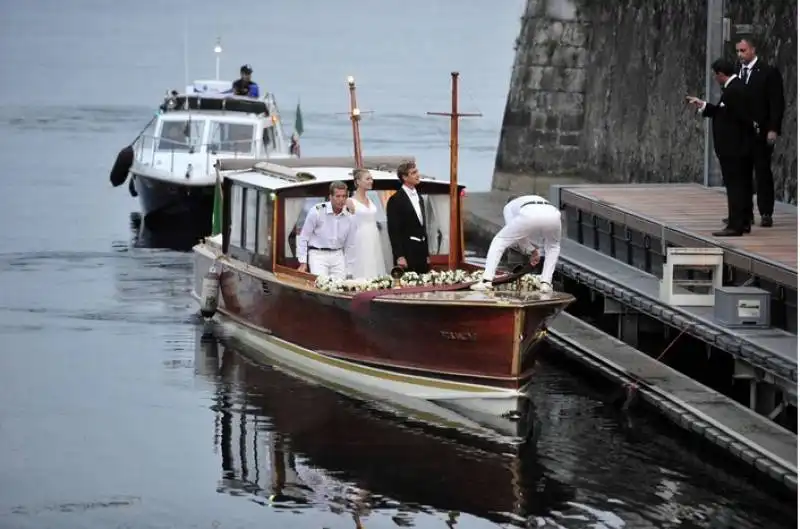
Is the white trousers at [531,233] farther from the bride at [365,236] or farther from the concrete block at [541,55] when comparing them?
the concrete block at [541,55]

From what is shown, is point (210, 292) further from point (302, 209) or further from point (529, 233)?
point (529, 233)

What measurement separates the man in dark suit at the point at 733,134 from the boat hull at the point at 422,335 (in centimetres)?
Answer: 237

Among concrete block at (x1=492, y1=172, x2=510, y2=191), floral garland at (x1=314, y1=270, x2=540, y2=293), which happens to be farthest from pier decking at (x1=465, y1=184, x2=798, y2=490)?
concrete block at (x1=492, y1=172, x2=510, y2=191)

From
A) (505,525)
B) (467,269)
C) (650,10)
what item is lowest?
(505,525)

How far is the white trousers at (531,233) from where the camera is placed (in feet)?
55.3

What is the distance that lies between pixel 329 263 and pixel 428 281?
142cm

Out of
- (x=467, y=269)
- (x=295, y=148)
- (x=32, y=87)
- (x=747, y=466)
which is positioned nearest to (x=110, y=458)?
(x=467, y=269)

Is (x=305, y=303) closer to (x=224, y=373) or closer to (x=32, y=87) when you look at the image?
(x=224, y=373)

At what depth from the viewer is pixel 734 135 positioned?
17875mm

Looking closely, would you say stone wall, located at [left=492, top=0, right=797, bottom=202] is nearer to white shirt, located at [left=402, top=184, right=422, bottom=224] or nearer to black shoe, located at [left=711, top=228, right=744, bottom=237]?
black shoe, located at [left=711, top=228, right=744, bottom=237]

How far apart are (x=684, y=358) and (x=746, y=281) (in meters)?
2.33

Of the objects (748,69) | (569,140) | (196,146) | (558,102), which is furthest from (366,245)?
(196,146)

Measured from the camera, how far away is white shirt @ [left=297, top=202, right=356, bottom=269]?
18.4 metres

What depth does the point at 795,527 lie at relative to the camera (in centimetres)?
1398
